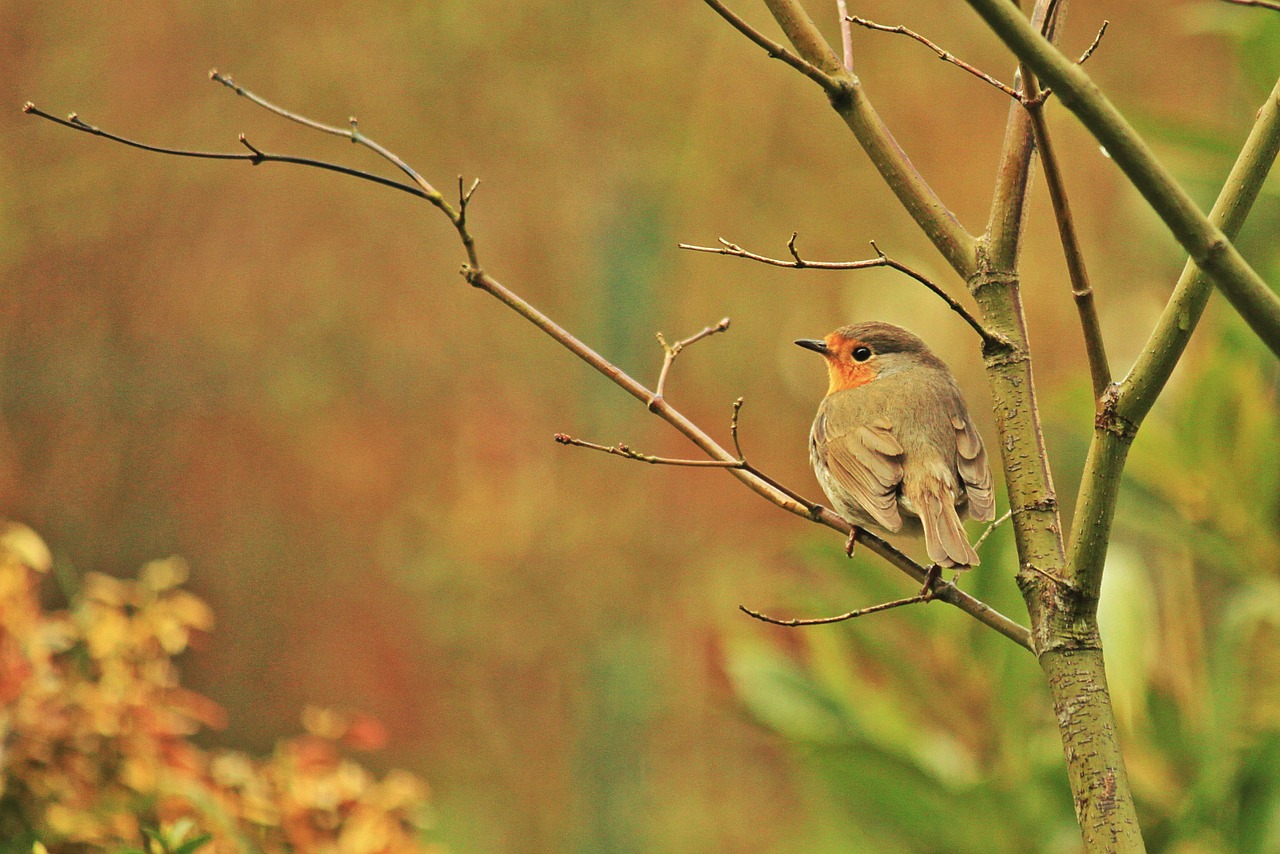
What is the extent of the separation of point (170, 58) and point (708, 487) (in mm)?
4275

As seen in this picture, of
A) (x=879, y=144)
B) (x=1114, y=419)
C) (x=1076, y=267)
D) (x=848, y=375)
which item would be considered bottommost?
(x=1114, y=419)

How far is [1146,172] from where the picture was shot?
39.4 inches

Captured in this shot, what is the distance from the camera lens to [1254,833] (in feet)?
9.98

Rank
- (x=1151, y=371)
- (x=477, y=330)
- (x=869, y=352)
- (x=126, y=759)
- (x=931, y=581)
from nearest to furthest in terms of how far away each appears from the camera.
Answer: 1. (x=1151, y=371)
2. (x=931, y=581)
3. (x=126, y=759)
4. (x=869, y=352)
5. (x=477, y=330)

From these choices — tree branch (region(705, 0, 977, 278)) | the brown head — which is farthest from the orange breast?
tree branch (region(705, 0, 977, 278))

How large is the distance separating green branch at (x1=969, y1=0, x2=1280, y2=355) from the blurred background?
477cm

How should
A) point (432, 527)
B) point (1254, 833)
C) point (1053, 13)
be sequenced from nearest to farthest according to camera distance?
point (1053, 13)
point (1254, 833)
point (432, 527)

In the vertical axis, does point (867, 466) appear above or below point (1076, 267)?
above

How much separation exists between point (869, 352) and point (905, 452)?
42cm

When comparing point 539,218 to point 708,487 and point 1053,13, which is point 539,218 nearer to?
point 708,487

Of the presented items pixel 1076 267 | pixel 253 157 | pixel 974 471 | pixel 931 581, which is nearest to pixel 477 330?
pixel 974 471

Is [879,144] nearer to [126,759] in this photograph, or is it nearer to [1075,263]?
[1075,263]

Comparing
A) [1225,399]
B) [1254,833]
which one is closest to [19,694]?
[1254,833]

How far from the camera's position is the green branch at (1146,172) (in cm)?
100
